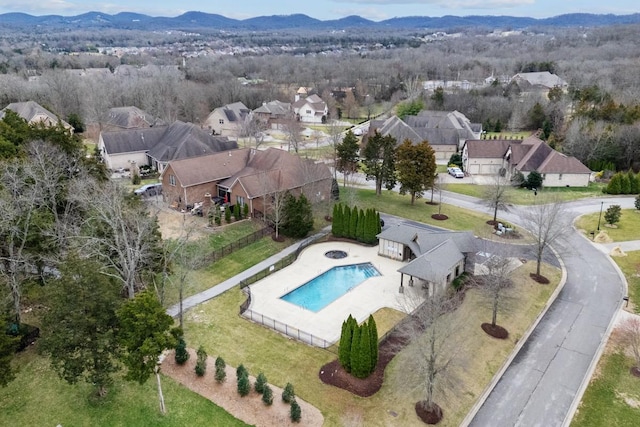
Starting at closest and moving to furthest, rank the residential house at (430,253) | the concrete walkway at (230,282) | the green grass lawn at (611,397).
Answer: the green grass lawn at (611,397) < the concrete walkway at (230,282) < the residential house at (430,253)

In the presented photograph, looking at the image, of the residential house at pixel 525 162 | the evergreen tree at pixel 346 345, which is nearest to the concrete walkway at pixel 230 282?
the evergreen tree at pixel 346 345

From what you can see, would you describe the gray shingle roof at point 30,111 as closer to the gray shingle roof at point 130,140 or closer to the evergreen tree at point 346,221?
the gray shingle roof at point 130,140

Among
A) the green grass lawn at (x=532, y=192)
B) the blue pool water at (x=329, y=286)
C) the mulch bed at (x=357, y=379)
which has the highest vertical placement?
the mulch bed at (x=357, y=379)

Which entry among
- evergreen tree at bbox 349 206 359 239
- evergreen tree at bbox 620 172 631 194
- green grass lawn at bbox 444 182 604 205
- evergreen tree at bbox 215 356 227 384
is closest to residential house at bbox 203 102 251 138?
green grass lawn at bbox 444 182 604 205

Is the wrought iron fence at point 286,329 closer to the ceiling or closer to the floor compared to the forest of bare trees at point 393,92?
closer to the floor

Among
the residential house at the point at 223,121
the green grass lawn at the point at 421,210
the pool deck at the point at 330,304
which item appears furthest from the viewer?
the residential house at the point at 223,121
